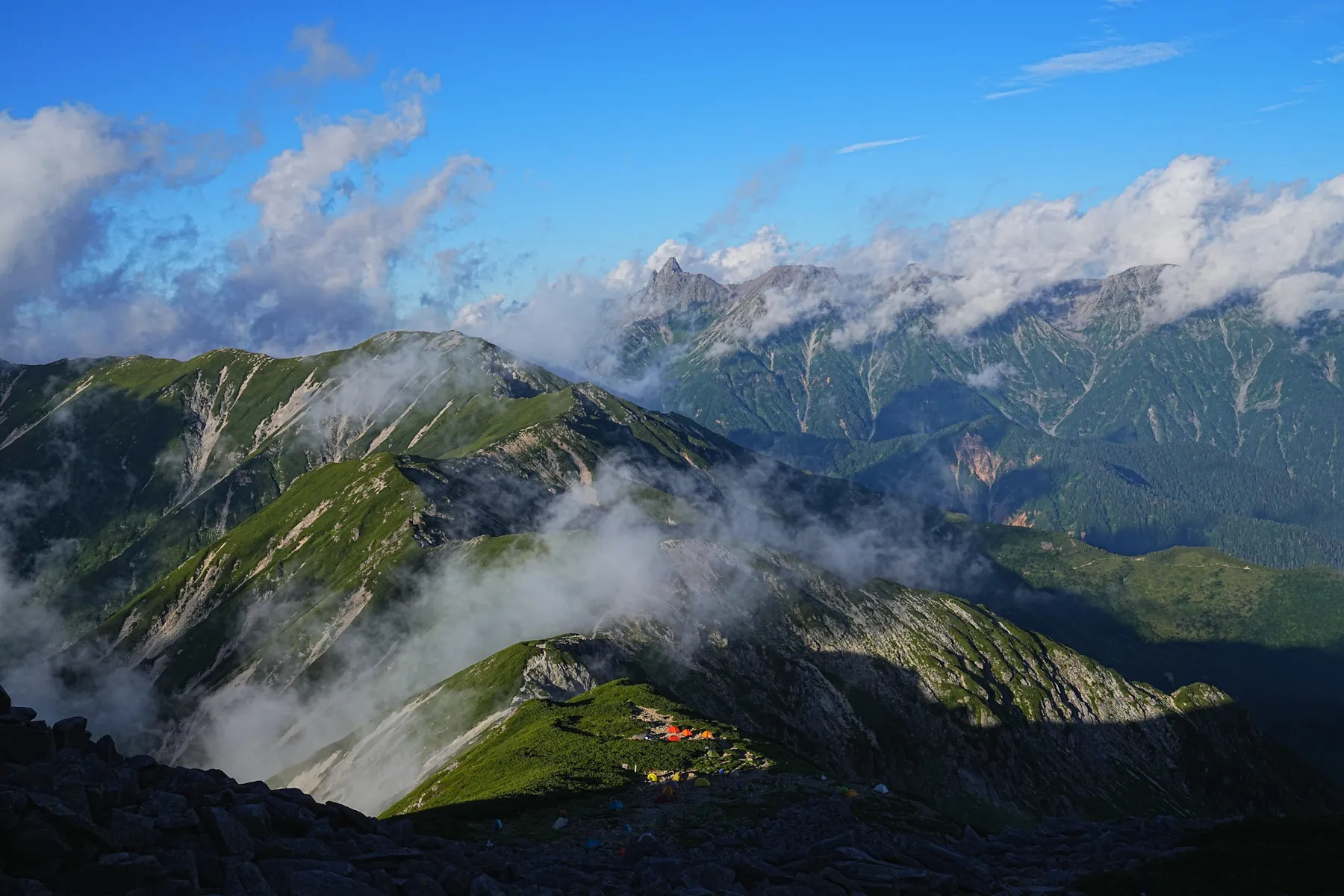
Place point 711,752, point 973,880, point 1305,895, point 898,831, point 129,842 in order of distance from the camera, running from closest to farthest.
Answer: point 129,842, point 1305,895, point 973,880, point 898,831, point 711,752

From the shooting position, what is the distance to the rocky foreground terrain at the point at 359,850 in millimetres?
32906

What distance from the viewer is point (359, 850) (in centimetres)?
4256

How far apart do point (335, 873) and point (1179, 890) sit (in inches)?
1396

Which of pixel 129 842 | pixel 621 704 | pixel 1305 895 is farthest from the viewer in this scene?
pixel 621 704

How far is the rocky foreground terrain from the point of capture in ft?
108

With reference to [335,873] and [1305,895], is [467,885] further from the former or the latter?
[1305,895]

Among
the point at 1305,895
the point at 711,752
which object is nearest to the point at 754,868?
the point at 1305,895

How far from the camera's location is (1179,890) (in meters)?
44.9

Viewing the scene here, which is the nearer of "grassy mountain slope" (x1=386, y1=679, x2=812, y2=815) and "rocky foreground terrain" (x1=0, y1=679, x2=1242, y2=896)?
"rocky foreground terrain" (x1=0, y1=679, x2=1242, y2=896)

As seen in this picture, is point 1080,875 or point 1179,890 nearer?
point 1179,890

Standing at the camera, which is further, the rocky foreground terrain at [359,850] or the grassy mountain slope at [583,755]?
the grassy mountain slope at [583,755]

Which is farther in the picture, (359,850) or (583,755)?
(583,755)

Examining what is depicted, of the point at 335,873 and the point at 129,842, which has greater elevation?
the point at 129,842

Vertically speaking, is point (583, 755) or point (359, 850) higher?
point (359, 850)
